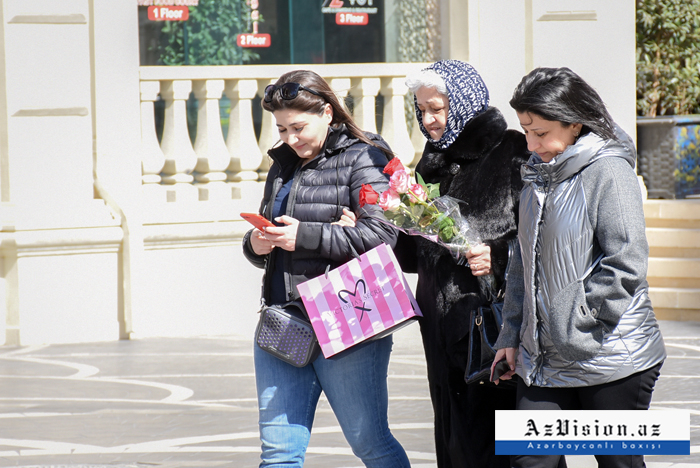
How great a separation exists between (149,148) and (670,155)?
5.69 metres

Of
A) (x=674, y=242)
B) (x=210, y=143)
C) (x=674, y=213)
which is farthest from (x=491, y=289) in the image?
(x=674, y=213)

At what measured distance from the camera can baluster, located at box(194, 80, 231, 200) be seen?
30.6ft

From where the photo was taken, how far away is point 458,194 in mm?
3770

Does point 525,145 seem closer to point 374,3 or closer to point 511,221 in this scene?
point 511,221

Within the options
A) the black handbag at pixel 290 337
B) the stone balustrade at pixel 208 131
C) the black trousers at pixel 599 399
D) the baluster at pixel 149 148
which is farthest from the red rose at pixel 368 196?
the baluster at pixel 149 148

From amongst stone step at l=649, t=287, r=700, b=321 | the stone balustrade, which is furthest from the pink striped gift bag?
stone step at l=649, t=287, r=700, b=321

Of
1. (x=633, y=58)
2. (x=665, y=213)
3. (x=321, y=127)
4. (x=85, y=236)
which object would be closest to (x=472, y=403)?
(x=321, y=127)

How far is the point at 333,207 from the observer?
3.69 meters

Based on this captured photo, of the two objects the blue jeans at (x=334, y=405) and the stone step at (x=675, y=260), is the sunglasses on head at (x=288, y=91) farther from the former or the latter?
the stone step at (x=675, y=260)

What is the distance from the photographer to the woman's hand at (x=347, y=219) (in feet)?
12.0

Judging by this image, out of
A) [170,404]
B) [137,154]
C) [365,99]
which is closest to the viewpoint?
[170,404]

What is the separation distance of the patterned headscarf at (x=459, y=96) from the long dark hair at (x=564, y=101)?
0.43 m

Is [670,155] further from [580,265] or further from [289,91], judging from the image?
[580,265]

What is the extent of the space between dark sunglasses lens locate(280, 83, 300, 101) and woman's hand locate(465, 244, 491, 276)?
806 millimetres
